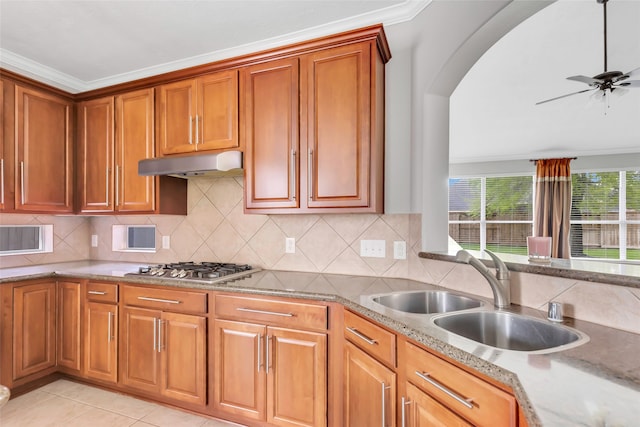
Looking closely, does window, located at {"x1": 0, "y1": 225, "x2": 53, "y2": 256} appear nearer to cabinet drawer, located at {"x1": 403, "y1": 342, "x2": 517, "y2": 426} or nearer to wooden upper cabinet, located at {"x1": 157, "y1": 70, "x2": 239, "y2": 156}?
wooden upper cabinet, located at {"x1": 157, "y1": 70, "x2": 239, "y2": 156}

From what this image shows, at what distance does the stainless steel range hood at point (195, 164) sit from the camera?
220 cm

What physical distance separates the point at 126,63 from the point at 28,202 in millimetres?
1343

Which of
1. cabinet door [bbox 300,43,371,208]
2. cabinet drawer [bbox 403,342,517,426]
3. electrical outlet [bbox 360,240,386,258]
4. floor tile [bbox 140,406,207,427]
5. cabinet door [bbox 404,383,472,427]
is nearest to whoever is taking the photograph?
cabinet drawer [bbox 403,342,517,426]

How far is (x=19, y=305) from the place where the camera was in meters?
2.31

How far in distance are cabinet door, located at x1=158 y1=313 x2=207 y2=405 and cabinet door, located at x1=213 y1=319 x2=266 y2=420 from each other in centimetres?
10

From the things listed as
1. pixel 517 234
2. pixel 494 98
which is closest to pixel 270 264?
pixel 494 98

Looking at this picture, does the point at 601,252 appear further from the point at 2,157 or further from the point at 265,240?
the point at 2,157

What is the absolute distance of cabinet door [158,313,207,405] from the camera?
2047 millimetres

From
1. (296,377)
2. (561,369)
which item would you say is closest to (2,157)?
(296,377)

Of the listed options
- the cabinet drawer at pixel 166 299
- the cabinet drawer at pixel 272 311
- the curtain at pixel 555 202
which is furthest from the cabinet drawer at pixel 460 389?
the curtain at pixel 555 202

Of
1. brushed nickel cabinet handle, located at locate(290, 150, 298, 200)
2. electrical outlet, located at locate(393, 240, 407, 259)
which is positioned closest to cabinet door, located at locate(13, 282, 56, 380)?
brushed nickel cabinet handle, located at locate(290, 150, 298, 200)

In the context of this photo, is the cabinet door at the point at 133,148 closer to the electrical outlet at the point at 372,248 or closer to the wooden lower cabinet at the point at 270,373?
the wooden lower cabinet at the point at 270,373

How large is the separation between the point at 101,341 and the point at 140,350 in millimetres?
397

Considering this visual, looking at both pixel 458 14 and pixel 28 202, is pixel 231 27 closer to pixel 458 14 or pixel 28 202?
pixel 458 14
